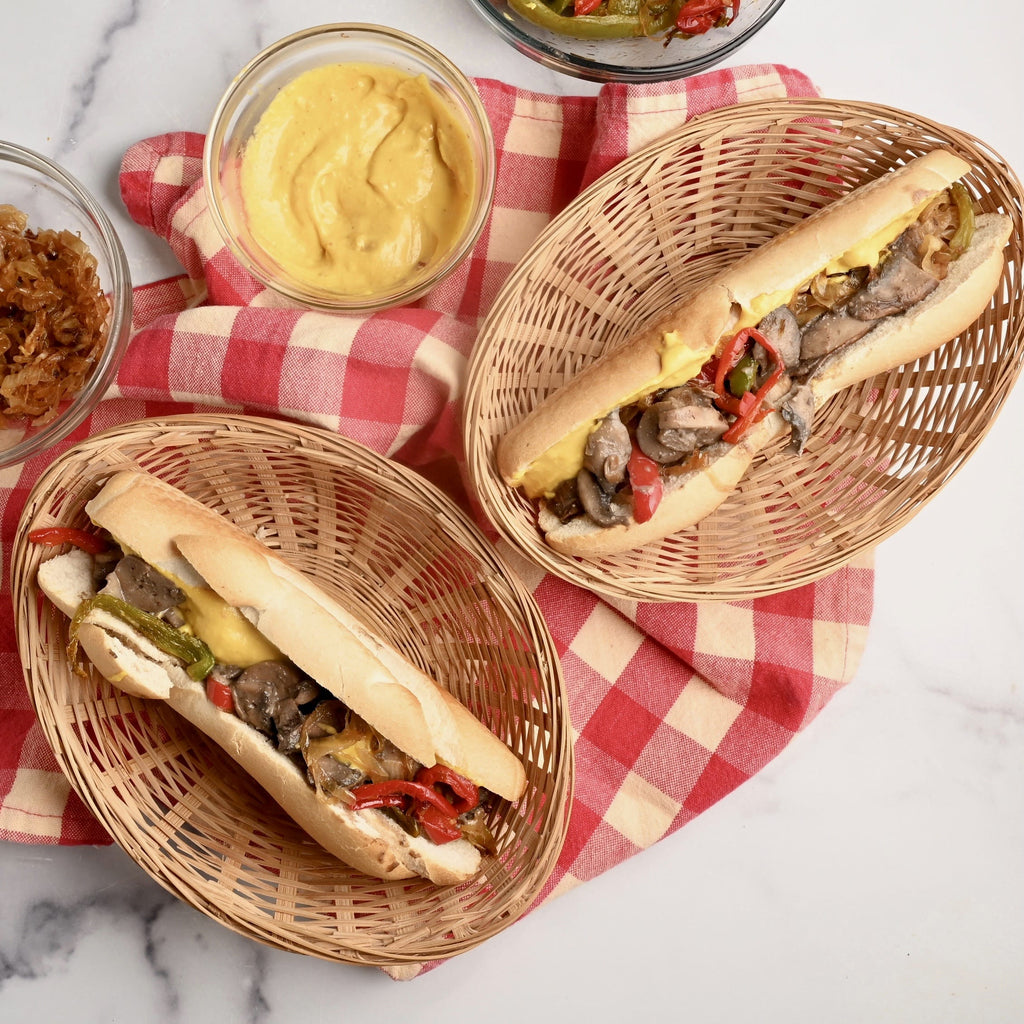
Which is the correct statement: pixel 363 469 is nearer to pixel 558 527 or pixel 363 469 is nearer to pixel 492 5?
pixel 558 527

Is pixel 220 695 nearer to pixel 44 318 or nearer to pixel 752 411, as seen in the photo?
pixel 44 318

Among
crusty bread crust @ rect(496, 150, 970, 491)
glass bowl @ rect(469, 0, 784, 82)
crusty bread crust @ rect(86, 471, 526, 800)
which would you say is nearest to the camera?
crusty bread crust @ rect(86, 471, 526, 800)

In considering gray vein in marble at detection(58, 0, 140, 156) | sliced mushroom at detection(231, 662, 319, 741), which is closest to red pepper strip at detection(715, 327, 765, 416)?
sliced mushroom at detection(231, 662, 319, 741)

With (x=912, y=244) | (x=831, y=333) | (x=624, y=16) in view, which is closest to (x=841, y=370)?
(x=831, y=333)

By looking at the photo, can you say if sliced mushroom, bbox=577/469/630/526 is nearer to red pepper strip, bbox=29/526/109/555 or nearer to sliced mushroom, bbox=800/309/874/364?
sliced mushroom, bbox=800/309/874/364

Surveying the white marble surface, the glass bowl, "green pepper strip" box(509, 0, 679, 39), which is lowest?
the white marble surface

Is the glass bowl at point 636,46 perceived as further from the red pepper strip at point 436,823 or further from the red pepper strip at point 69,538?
the red pepper strip at point 436,823

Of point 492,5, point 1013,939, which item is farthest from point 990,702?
point 492,5
